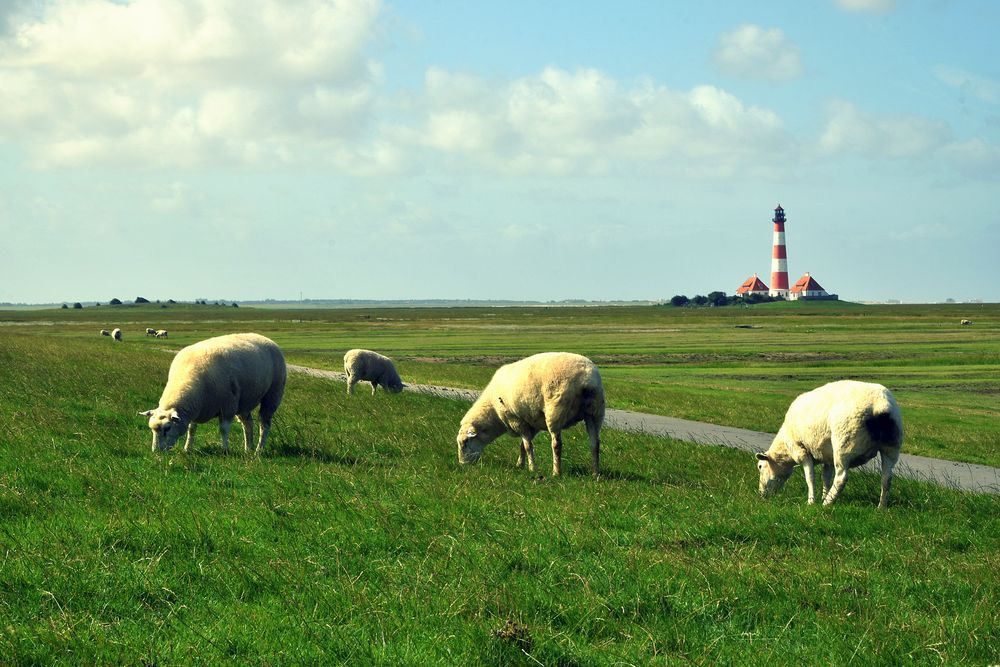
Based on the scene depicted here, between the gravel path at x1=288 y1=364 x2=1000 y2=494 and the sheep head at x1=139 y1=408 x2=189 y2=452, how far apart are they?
1042cm

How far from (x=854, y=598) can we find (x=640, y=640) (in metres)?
2.23

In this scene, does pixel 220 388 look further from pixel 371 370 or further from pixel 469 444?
pixel 371 370

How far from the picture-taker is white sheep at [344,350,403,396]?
31.2 meters

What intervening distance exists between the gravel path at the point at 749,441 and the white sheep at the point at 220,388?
8.71 meters

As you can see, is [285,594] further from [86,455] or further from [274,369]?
[274,369]

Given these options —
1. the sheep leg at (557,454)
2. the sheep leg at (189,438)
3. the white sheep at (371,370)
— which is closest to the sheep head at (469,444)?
the sheep leg at (557,454)

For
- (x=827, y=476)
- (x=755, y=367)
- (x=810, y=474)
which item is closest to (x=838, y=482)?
(x=810, y=474)

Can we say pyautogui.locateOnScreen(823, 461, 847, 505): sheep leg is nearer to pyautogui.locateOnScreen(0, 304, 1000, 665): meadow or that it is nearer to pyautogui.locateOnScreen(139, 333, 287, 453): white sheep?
pyautogui.locateOnScreen(0, 304, 1000, 665): meadow

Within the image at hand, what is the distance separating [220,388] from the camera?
1539 centimetres

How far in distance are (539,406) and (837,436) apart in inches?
A: 188

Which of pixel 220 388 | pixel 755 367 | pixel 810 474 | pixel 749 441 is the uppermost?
pixel 220 388

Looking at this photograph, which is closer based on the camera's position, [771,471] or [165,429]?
[771,471]

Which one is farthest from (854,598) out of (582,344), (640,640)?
(582,344)

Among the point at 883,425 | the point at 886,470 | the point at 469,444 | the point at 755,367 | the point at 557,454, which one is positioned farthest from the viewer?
the point at 755,367
